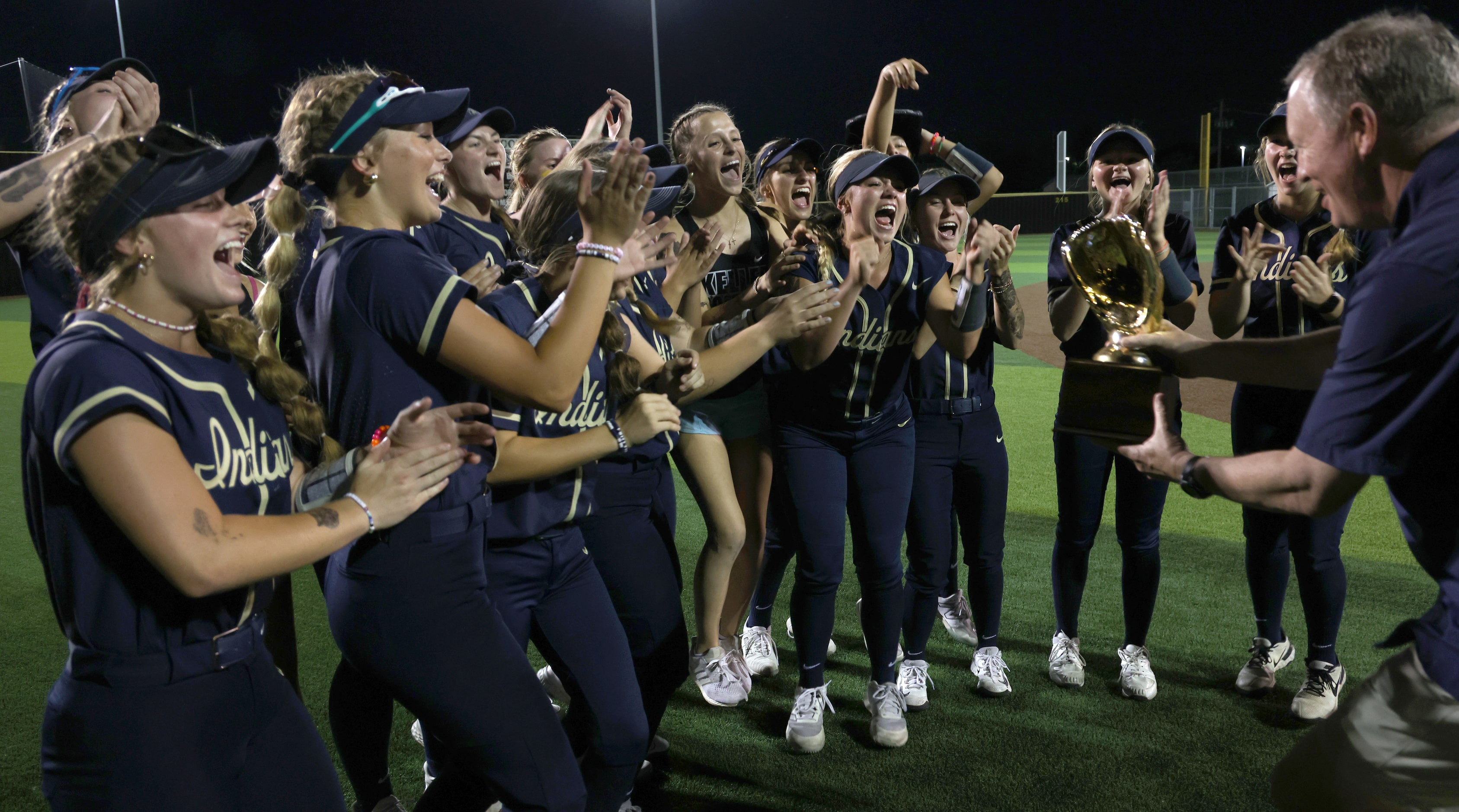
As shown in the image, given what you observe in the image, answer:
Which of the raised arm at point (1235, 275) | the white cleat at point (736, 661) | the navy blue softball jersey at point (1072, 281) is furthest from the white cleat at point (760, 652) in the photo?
the raised arm at point (1235, 275)

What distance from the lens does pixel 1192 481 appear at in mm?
2125

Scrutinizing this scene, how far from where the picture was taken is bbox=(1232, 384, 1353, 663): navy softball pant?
3.67m

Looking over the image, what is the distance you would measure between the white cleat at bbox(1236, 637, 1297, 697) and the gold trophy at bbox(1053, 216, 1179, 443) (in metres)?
1.73

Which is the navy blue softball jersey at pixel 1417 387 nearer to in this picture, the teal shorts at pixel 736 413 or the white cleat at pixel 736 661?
the teal shorts at pixel 736 413

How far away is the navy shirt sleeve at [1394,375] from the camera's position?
5.15 ft

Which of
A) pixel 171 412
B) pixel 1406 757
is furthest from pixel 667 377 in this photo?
pixel 1406 757

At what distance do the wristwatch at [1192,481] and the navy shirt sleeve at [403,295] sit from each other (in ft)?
5.15

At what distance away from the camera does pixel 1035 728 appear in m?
3.57

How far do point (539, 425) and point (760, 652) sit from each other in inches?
78.9

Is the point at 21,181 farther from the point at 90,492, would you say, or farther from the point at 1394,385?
the point at 1394,385

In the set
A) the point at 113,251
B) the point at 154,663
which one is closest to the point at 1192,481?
the point at 154,663

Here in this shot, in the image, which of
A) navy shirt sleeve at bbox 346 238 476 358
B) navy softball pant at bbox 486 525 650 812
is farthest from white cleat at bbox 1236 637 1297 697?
navy shirt sleeve at bbox 346 238 476 358

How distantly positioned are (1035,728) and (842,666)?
0.92m

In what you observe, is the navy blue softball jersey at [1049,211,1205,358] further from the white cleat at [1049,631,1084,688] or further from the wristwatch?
the wristwatch
